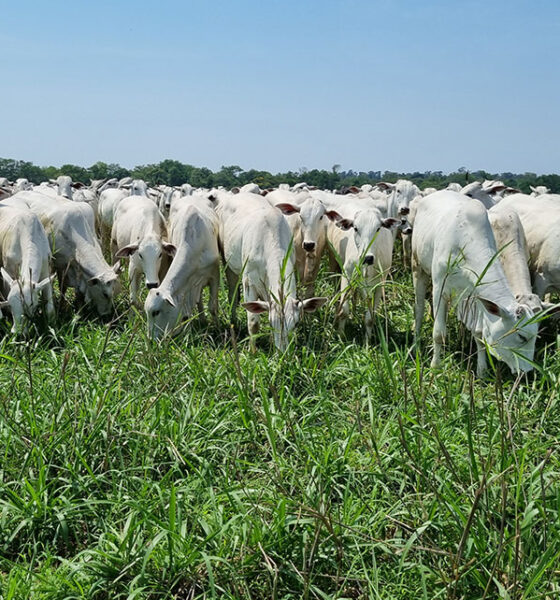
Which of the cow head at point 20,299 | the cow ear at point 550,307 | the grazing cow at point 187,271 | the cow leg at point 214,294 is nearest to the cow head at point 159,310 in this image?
the grazing cow at point 187,271

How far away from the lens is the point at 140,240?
8141mm

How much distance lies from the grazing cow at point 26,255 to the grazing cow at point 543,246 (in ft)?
16.5

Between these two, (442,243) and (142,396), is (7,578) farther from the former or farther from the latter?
(442,243)

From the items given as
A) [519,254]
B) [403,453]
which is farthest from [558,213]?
[403,453]

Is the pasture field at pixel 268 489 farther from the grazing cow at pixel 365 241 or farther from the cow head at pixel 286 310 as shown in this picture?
the grazing cow at pixel 365 241

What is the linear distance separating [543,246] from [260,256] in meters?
3.27

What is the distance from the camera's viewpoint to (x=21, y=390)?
4.71 metres

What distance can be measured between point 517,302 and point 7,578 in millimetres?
4354

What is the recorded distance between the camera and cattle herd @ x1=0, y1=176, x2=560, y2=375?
19.1ft

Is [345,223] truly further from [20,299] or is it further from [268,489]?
[268,489]

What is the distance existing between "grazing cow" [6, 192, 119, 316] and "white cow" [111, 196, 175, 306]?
0.92 feet

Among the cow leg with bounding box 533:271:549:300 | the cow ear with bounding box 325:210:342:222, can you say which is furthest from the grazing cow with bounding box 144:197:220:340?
the cow leg with bounding box 533:271:549:300

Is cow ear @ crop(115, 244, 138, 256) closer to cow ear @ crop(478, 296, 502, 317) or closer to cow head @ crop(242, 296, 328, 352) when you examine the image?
cow head @ crop(242, 296, 328, 352)

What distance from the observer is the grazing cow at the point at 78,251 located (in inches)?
311
